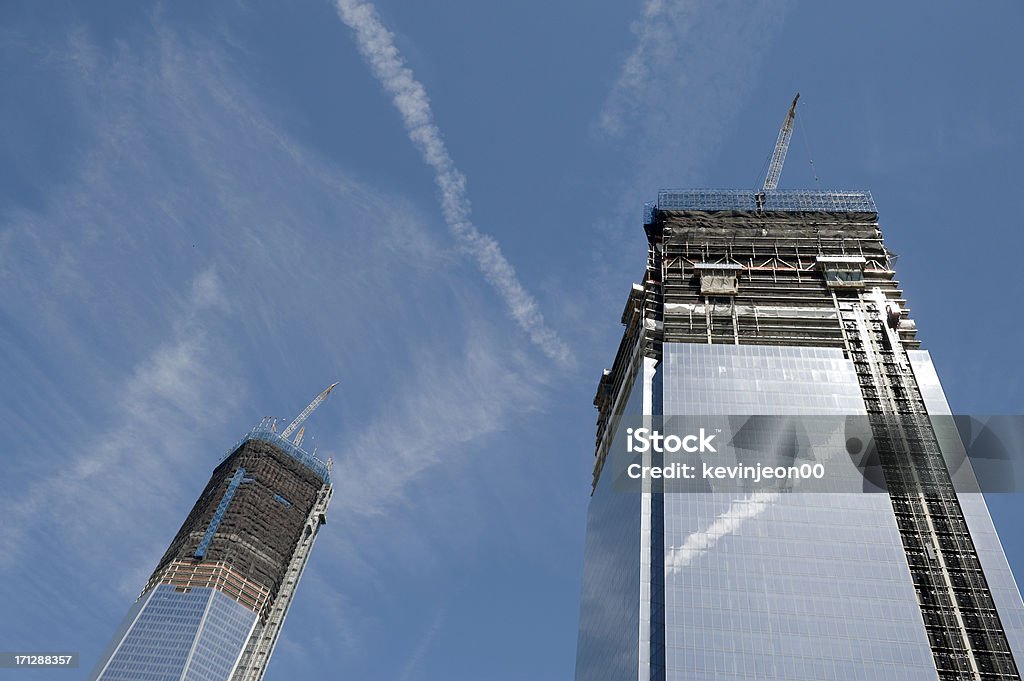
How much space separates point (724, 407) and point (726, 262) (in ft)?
140

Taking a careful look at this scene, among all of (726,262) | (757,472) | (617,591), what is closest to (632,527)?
(617,591)

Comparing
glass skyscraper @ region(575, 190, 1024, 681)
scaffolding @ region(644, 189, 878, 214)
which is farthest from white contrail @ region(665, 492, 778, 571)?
scaffolding @ region(644, 189, 878, 214)

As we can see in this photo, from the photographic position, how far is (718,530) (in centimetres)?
10406

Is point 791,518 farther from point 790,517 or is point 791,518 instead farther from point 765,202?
point 765,202

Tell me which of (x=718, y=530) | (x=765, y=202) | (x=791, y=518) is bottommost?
(x=718, y=530)

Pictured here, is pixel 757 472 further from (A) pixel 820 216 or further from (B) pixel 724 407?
(A) pixel 820 216

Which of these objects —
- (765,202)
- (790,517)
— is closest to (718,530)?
(790,517)

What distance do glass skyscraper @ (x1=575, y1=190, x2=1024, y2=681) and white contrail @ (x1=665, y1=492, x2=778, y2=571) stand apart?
0.62 ft

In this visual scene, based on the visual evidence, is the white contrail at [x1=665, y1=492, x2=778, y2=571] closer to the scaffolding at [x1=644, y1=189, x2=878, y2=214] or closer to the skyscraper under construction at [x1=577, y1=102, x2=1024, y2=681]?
the skyscraper under construction at [x1=577, y1=102, x2=1024, y2=681]

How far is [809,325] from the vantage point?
134 m

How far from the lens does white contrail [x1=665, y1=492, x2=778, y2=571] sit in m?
102

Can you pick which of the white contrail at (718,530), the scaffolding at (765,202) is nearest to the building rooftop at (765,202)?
the scaffolding at (765,202)

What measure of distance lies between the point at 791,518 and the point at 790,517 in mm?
169

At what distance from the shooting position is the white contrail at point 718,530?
334 feet
